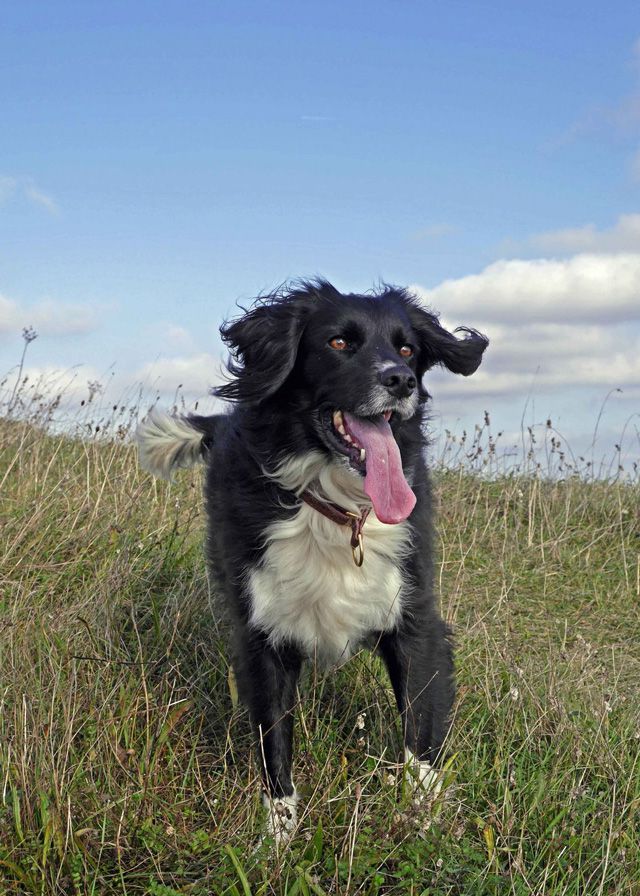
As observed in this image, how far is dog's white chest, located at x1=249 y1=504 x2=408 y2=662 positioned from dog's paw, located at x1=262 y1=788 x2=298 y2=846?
0.55 meters

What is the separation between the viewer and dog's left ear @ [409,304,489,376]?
3936mm

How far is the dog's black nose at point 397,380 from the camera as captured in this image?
10.6ft

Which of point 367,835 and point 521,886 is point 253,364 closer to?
point 367,835

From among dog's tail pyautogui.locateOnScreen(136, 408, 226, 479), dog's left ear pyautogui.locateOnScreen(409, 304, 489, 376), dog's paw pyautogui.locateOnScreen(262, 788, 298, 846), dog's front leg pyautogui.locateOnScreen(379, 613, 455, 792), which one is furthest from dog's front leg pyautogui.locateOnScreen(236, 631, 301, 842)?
dog's tail pyautogui.locateOnScreen(136, 408, 226, 479)

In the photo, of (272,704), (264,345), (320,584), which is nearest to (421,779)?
(272,704)

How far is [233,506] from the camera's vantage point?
3627 mm

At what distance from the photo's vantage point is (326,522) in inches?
137

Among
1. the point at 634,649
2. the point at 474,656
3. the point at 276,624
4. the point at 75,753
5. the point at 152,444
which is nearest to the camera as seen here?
the point at 75,753

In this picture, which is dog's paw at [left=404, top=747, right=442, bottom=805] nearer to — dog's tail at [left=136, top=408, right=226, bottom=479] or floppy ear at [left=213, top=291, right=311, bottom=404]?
floppy ear at [left=213, top=291, right=311, bottom=404]

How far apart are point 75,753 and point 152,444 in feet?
7.02

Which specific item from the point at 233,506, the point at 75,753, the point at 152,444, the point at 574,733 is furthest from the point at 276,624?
the point at 152,444

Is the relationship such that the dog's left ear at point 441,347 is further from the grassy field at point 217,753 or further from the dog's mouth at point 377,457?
the grassy field at point 217,753

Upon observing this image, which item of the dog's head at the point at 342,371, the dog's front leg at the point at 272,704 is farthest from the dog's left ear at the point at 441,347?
the dog's front leg at the point at 272,704

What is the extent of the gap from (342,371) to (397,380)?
25 cm
